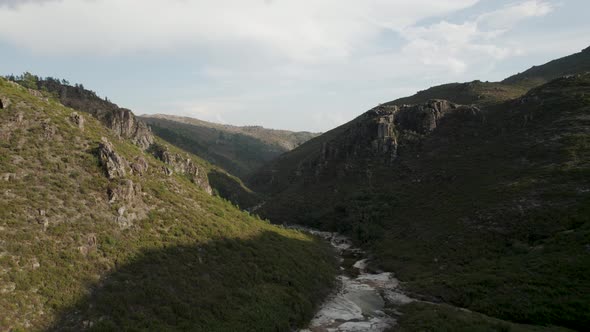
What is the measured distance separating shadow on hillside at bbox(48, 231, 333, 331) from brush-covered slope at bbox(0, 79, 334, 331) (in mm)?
113

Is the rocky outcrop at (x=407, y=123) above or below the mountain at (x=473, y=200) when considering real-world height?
above

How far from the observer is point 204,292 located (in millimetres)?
32375

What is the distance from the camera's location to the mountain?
129 ft

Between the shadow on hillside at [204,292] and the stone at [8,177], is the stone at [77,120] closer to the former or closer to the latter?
the stone at [8,177]

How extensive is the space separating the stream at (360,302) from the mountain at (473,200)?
293cm

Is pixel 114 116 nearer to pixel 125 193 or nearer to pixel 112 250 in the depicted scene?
pixel 125 193

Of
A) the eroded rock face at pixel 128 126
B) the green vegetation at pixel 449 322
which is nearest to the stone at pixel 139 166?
the green vegetation at pixel 449 322

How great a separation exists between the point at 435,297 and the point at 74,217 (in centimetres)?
4382

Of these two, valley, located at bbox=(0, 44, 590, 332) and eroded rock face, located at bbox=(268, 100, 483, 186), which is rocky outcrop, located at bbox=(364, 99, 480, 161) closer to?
eroded rock face, located at bbox=(268, 100, 483, 186)

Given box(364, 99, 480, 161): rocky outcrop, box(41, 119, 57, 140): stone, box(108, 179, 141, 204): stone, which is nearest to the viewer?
box(108, 179, 141, 204): stone

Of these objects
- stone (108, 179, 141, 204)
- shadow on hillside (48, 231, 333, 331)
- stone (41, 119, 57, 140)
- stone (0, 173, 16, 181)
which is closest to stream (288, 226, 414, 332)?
shadow on hillside (48, 231, 333, 331)

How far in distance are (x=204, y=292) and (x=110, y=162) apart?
19747 millimetres

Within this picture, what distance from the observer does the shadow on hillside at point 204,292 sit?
84.3 feet

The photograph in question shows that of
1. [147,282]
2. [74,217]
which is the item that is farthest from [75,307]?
[74,217]
